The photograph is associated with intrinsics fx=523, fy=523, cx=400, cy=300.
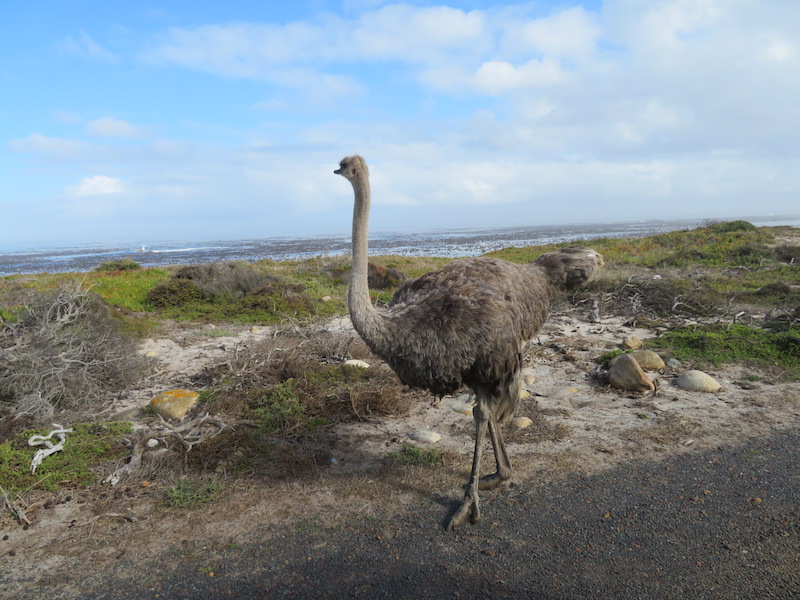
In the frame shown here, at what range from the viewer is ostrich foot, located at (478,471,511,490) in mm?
3947

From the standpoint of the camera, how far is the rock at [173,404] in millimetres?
5270

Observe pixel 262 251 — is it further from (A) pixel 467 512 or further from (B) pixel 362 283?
(A) pixel 467 512

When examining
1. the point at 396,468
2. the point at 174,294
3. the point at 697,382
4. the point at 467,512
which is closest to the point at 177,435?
the point at 396,468

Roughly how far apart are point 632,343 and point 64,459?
6.81 meters

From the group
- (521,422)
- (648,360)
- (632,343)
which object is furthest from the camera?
(632,343)

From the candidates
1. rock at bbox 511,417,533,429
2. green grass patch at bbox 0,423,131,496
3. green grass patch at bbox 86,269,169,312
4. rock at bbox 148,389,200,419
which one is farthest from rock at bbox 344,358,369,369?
green grass patch at bbox 86,269,169,312

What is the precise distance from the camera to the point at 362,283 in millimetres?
3533

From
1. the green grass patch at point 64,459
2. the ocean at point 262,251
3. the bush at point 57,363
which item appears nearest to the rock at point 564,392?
the green grass patch at point 64,459

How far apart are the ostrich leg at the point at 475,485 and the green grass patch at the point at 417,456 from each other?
724mm

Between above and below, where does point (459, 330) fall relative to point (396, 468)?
above

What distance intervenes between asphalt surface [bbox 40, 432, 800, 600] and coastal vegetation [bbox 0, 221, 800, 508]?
2.75 feet

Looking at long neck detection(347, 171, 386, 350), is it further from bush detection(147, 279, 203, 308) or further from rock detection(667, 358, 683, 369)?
bush detection(147, 279, 203, 308)

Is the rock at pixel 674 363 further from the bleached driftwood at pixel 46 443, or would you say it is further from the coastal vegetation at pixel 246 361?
the bleached driftwood at pixel 46 443

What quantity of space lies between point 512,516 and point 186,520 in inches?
87.2
